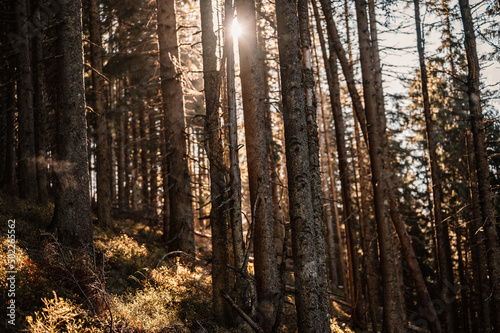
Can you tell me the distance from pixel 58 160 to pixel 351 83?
327 inches

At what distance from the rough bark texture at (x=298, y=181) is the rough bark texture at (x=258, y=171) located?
738 millimetres

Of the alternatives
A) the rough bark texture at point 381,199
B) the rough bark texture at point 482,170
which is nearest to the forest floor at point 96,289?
the rough bark texture at point 381,199

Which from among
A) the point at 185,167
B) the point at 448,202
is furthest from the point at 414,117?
the point at 185,167

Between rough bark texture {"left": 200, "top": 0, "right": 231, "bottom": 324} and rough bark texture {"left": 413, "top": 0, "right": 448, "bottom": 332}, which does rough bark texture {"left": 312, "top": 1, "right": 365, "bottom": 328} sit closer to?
rough bark texture {"left": 413, "top": 0, "right": 448, "bottom": 332}

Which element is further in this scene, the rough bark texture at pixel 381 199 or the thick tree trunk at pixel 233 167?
the rough bark texture at pixel 381 199

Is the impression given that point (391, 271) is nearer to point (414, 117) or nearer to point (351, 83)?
point (351, 83)

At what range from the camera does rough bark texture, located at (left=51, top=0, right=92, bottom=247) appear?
7.07m

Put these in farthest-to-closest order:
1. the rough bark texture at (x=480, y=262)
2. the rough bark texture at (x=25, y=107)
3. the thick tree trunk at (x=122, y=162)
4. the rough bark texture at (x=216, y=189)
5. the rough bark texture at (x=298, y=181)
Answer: the thick tree trunk at (x=122, y=162) → the rough bark texture at (x=480, y=262) → the rough bark texture at (x=25, y=107) → the rough bark texture at (x=216, y=189) → the rough bark texture at (x=298, y=181)

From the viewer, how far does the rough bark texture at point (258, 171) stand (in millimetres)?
6254

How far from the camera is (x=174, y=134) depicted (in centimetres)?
1002

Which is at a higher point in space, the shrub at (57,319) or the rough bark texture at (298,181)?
the rough bark texture at (298,181)

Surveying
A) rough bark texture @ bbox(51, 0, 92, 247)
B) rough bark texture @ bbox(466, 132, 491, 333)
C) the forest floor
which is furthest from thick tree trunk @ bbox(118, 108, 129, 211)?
rough bark texture @ bbox(466, 132, 491, 333)

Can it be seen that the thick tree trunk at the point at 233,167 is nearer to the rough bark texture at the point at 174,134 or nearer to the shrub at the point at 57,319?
the shrub at the point at 57,319

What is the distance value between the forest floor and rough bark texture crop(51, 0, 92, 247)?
473 millimetres
